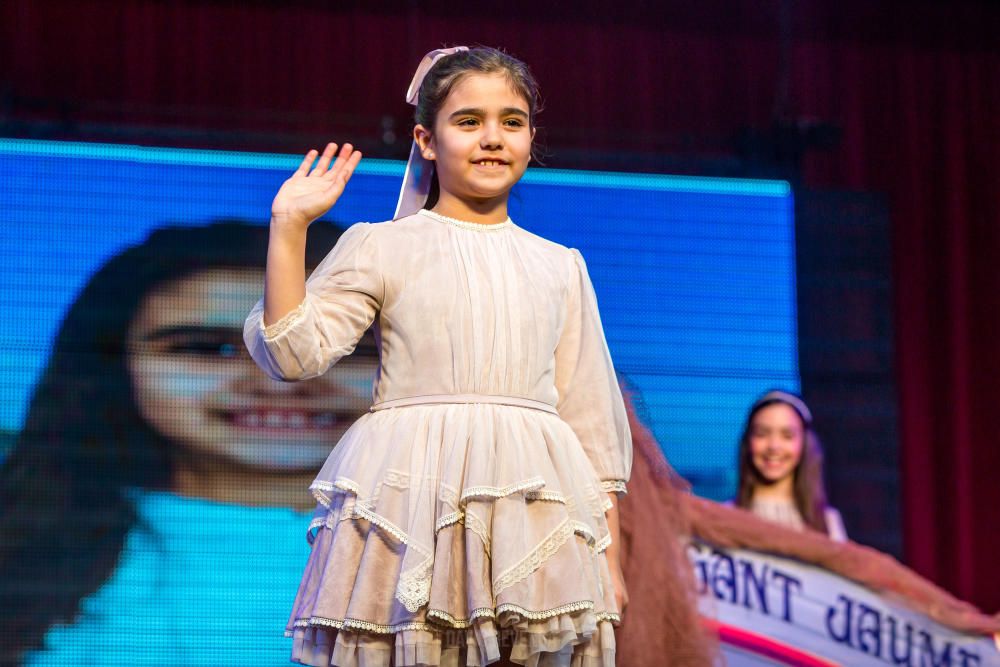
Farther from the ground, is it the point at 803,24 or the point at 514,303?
the point at 803,24

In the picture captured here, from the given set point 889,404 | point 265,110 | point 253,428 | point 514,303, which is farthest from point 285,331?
point 889,404

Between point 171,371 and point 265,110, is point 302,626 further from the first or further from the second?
point 265,110

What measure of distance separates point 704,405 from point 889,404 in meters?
0.62

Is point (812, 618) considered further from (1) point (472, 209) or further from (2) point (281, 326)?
(2) point (281, 326)

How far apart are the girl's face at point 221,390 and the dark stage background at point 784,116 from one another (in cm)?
46

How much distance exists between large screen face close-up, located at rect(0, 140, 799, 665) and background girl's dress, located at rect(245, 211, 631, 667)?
1.80 metres

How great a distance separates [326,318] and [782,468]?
87.7 inches

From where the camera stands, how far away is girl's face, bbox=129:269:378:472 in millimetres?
3365

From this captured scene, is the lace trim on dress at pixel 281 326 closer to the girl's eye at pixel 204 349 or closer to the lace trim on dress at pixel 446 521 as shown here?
→ the lace trim on dress at pixel 446 521

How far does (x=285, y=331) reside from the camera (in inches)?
58.9

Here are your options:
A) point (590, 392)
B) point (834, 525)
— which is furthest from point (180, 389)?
point (590, 392)

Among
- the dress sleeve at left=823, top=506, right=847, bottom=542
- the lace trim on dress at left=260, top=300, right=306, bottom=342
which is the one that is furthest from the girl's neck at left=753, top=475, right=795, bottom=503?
the lace trim on dress at left=260, top=300, right=306, bottom=342

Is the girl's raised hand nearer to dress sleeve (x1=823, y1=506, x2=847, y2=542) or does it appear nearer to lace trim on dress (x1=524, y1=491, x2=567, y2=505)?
lace trim on dress (x1=524, y1=491, x2=567, y2=505)

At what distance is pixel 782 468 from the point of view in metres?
3.52
